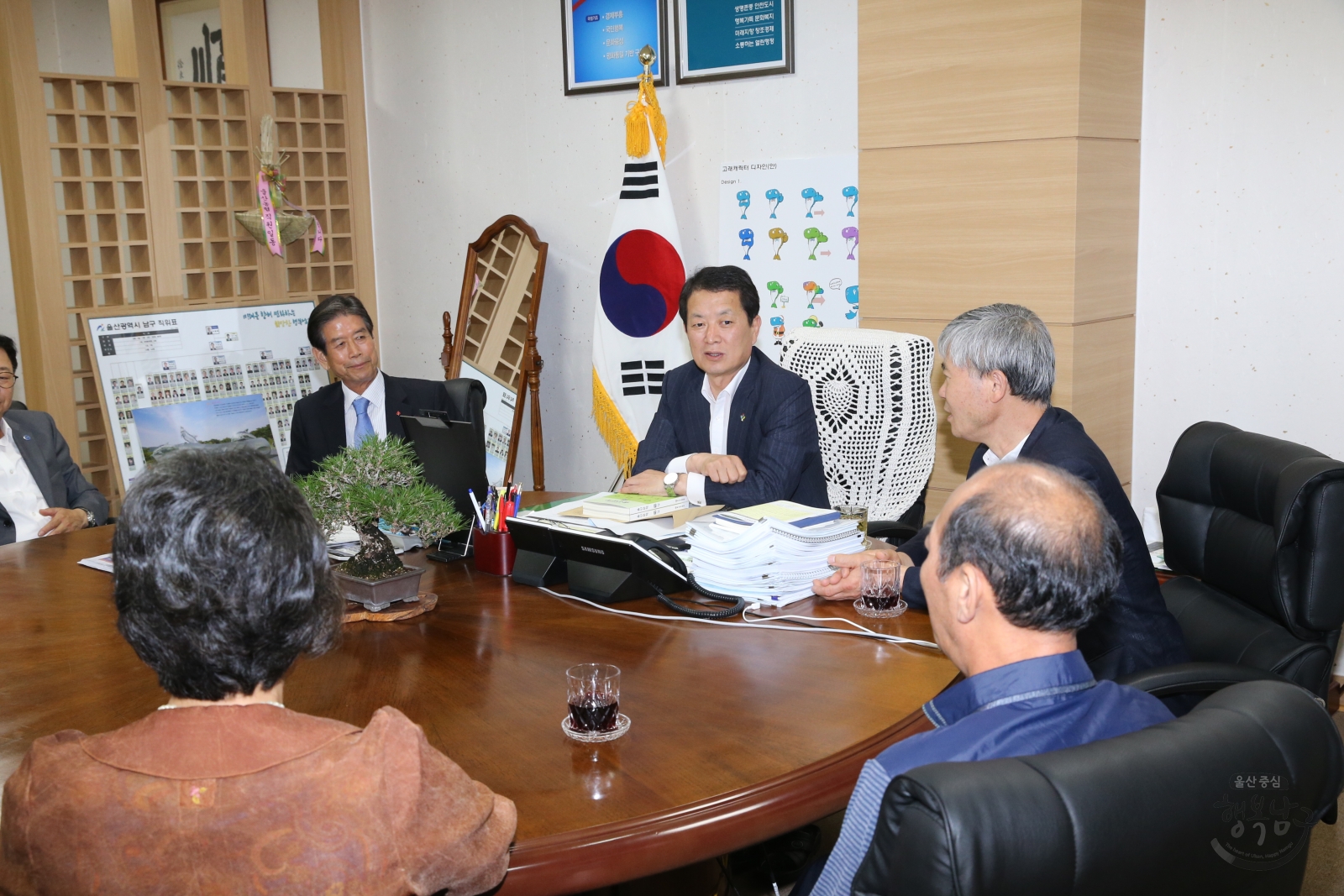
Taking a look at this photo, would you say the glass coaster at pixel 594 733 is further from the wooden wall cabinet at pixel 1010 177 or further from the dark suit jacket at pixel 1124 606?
the wooden wall cabinet at pixel 1010 177

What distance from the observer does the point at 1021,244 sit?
3.49 meters

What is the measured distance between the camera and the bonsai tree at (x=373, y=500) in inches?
83.7

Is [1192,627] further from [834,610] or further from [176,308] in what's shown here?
[176,308]

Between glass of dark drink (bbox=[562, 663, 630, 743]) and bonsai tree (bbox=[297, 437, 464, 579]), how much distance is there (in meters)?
0.67

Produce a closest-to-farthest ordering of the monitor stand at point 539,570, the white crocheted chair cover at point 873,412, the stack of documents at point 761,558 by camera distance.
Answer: the stack of documents at point 761,558, the monitor stand at point 539,570, the white crocheted chair cover at point 873,412

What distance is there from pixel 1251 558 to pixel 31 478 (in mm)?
3329

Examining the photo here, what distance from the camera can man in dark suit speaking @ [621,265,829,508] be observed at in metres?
2.99

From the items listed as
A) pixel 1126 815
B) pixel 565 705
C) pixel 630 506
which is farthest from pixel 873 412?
pixel 1126 815

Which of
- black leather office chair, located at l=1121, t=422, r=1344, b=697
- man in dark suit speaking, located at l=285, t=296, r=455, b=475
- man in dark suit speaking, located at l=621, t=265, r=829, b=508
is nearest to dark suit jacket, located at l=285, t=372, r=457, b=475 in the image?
man in dark suit speaking, located at l=285, t=296, r=455, b=475

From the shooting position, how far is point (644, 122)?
4484 mm

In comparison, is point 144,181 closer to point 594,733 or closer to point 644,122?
point 644,122

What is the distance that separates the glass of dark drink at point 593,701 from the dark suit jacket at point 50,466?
2.45 meters

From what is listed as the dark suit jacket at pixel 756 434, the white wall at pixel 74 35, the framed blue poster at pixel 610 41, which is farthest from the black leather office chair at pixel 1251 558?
the white wall at pixel 74 35

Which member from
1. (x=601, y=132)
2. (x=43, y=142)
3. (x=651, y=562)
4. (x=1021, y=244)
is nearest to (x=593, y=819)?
(x=651, y=562)
